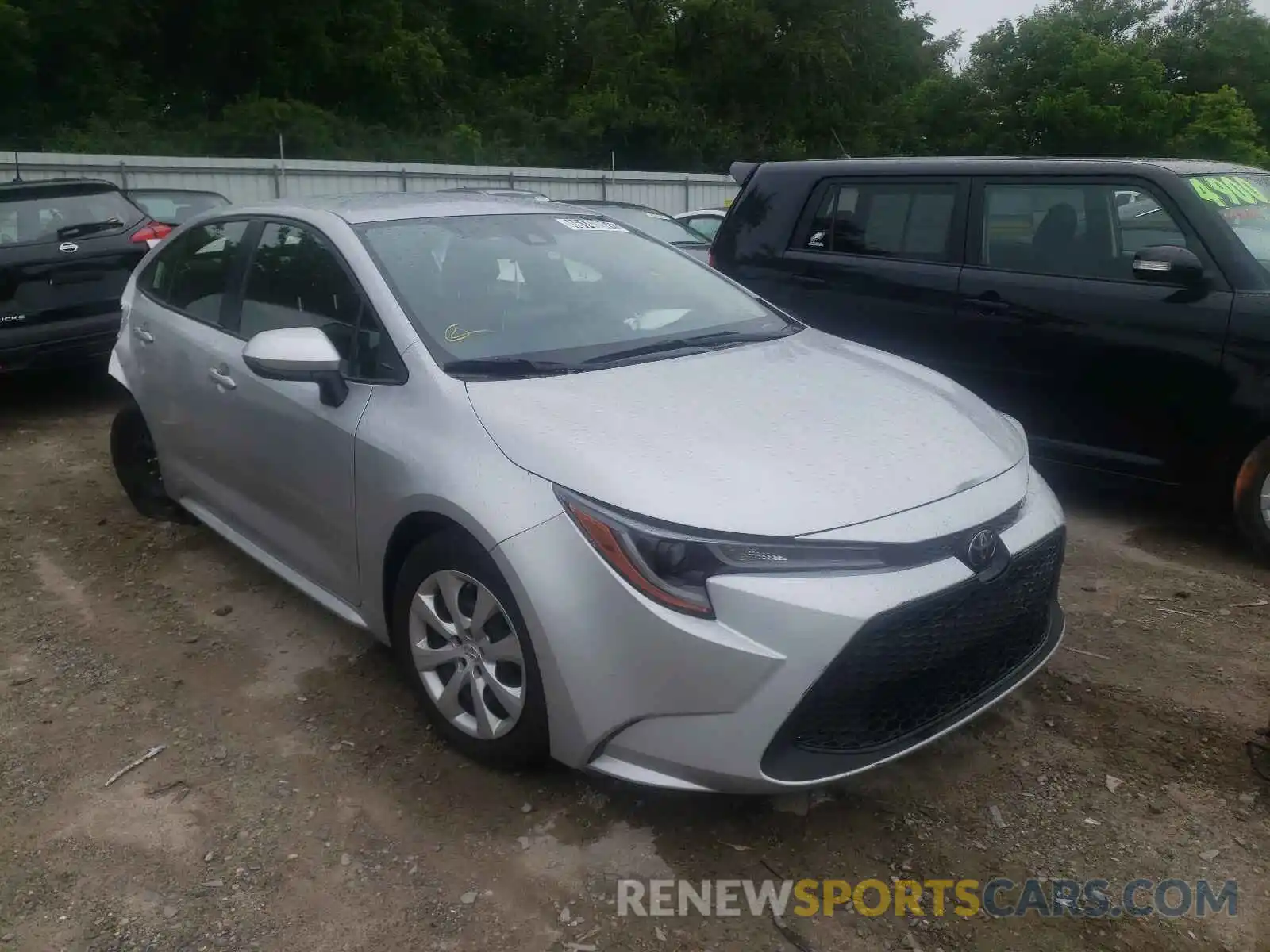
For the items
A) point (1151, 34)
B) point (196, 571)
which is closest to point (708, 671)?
point (196, 571)

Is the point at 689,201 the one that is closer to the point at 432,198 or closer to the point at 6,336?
the point at 6,336

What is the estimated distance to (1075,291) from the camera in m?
4.92

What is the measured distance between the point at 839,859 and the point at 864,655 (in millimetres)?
612

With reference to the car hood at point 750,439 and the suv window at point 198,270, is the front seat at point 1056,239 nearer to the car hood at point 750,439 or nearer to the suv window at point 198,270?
the car hood at point 750,439

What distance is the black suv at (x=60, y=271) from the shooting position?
21.6ft

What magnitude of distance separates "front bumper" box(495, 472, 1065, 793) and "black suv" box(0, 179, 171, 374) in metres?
5.25

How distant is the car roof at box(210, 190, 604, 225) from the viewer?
3.79 metres

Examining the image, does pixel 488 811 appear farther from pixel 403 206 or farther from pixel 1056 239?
pixel 1056 239

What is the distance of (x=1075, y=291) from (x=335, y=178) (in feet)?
55.0

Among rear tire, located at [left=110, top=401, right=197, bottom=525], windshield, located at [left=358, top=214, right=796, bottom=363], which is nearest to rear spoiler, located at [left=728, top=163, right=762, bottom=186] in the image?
windshield, located at [left=358, top=214, right=796, bottom=363]

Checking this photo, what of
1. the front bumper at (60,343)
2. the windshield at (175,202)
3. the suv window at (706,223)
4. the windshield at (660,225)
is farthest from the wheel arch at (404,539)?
the suv window at (706,223)

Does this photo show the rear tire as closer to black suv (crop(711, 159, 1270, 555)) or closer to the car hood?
A: the car hood

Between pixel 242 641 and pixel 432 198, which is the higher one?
pixel 432 198

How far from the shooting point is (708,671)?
2436 mm
